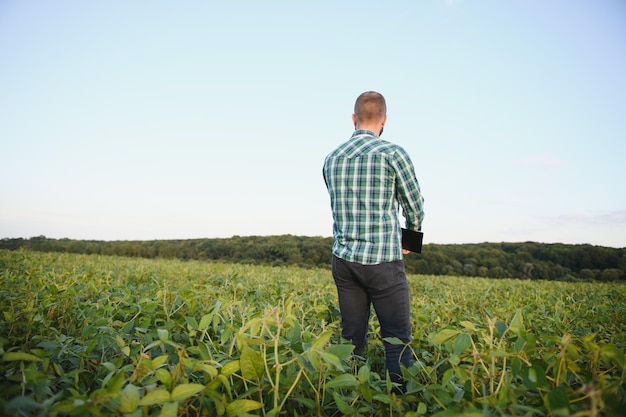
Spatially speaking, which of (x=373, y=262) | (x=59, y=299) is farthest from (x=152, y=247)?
(x=373, y=262)

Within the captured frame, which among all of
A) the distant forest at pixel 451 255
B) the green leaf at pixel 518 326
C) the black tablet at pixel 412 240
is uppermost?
the black tablet at pixel 412 240

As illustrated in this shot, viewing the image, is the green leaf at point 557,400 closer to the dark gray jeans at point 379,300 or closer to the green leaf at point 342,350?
the green leaf at point 342,350

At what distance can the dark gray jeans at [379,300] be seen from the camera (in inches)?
93.2

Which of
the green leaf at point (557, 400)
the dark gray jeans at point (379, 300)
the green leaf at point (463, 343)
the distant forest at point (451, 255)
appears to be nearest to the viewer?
the green leaf at point (557, 400)

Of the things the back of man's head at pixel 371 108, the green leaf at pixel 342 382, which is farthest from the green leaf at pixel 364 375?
the back of man's head at pixel 371 108

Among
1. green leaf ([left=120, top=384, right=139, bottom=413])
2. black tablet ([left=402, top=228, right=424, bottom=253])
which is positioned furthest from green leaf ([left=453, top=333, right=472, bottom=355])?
black tablet ([left=402, top=228, right=424, bottom=253])

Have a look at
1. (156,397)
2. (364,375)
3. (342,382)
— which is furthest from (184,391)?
(364,375)

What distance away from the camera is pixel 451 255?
63.4ft

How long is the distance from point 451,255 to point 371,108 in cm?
1847

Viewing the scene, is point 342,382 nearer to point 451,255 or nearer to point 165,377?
point 165,377

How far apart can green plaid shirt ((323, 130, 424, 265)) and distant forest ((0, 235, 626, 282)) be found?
14576mm

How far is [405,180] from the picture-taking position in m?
2.45

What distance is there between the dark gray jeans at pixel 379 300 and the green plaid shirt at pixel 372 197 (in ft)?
0.24

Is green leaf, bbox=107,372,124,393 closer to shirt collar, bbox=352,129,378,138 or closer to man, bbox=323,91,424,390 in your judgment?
man, bbox=323,91,424,390
